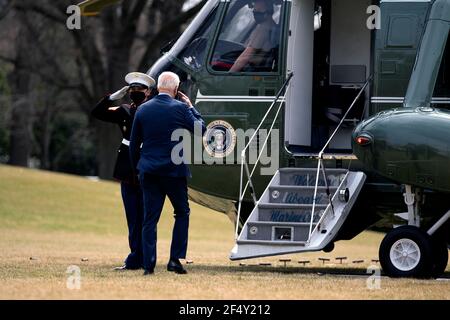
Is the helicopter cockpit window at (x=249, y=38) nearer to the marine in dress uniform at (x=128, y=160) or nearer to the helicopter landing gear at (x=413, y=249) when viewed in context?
the marine in dress uniform at (x=128, y=160)

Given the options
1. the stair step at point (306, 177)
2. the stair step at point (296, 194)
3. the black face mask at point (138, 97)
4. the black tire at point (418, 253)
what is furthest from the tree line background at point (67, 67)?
the black tire at point (418, 253)

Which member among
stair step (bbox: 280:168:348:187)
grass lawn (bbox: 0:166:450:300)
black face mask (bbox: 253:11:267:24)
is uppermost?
black face mask (bbox: 253:11:267:24)

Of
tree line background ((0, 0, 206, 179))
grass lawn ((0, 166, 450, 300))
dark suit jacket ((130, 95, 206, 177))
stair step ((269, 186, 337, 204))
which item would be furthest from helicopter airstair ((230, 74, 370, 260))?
tree line background ((0, 0, 206, 179))

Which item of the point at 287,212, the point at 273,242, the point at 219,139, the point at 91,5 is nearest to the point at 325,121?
the point at 219,139

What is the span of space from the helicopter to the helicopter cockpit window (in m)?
0.01

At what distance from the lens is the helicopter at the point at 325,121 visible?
1112cm

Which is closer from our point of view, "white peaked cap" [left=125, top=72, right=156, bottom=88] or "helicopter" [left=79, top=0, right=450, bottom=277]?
"helicopter" [left=79, top=0, right=450, bottom=277]

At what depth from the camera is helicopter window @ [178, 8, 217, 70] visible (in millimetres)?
13172

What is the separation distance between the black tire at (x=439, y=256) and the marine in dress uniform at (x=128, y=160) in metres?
3.19

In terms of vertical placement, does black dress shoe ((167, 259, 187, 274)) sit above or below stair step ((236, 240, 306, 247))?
below

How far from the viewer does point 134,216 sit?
38.9 feet

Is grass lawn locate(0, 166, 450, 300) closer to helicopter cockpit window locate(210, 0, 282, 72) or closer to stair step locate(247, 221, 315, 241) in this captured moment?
stair step locate(247, 221, 315, 241)

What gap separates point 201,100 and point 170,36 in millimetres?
22604
